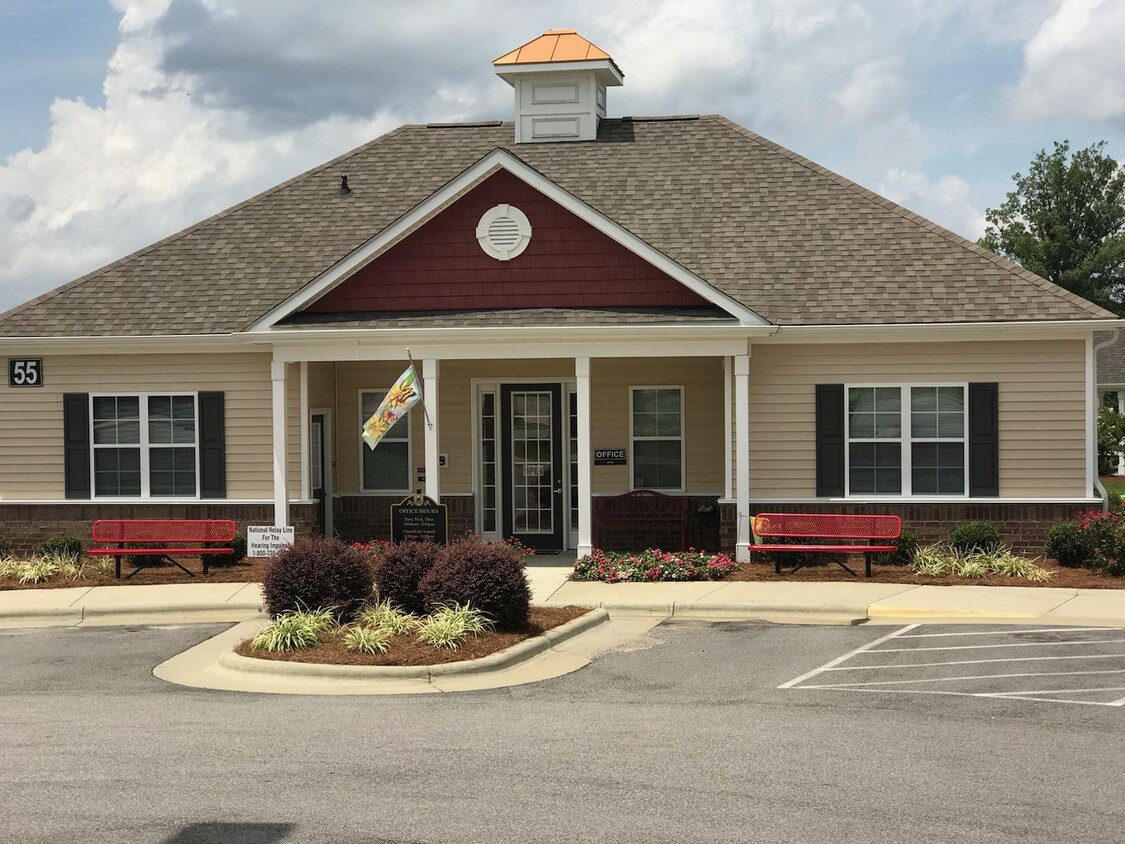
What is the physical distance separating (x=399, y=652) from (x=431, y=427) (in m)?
6.03

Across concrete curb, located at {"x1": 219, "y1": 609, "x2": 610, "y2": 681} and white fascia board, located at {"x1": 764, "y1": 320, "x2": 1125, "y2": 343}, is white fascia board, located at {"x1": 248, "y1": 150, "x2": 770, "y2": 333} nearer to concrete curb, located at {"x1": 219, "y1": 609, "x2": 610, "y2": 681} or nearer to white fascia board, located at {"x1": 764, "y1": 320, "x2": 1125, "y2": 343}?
white fascia board, located at {"x1": 764, "y1": 320, "x2": 1125, "y2": 343}

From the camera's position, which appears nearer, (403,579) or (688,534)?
(403,579)

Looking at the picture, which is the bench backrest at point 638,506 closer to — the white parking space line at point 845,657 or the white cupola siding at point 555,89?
the white parking space line at point 845,657

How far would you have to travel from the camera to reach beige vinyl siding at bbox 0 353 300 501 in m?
19.0

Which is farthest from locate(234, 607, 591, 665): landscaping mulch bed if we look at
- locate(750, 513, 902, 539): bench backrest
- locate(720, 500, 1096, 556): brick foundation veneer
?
locate(720, 500, 1096, 556): brick foundation veneer

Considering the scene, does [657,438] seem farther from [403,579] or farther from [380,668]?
[380,668]

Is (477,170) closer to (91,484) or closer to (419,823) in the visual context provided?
(91,484)

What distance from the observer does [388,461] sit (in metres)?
20.3

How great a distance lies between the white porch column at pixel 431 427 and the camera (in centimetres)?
1769

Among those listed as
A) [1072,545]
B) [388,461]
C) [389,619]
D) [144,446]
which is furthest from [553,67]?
[389,619]

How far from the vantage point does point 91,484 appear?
19.2 metres

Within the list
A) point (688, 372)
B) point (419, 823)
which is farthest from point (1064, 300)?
point (419, 823)

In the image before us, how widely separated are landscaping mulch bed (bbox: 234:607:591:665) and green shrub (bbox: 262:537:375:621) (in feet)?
2.30

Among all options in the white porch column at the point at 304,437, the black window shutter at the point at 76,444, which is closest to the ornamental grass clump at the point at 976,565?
the white porch column at the point at 304,437
